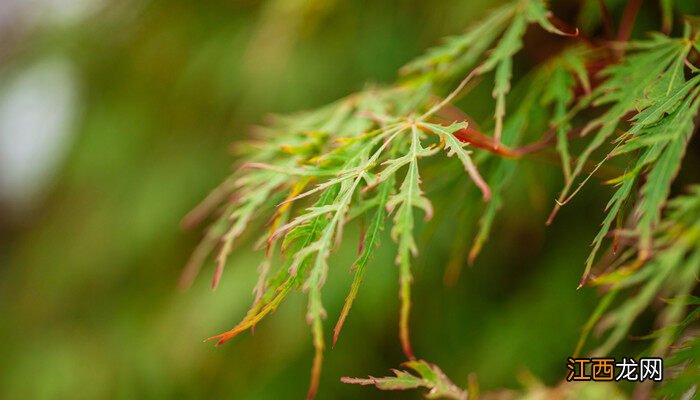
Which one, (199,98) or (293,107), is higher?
(199,98)

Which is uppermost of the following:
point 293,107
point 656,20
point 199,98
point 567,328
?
point 199,98

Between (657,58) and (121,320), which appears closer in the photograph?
(657,58)

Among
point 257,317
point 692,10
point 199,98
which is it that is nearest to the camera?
point 257,317

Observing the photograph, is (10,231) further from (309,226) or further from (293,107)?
(309,226)

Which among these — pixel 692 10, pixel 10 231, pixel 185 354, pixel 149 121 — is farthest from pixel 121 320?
pixel 692 10
